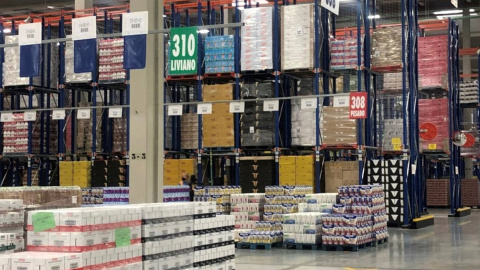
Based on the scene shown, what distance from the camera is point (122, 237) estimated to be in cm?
780

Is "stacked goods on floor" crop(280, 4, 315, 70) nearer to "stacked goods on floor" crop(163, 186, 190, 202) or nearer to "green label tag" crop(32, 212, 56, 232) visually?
"stacked goods on floor" crop(163, 186, 190, 202)

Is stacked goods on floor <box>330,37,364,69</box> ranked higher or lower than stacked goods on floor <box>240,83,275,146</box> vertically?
higher

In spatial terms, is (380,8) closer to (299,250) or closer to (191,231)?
(299,250)

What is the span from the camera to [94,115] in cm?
2180

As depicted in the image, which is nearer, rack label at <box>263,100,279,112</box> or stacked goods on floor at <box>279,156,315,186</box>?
rack label at <box>263,100,279,112</box>

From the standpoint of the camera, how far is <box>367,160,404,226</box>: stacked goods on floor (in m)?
19.5

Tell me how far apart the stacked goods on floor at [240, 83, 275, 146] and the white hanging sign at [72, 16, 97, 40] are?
6.99 metres

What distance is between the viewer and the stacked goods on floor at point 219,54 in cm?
2002

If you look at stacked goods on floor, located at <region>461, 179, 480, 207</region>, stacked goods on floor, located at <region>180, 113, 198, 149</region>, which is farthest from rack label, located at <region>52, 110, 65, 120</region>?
stacked goods on floor, located at <region>461, 179, 480, 207</region>

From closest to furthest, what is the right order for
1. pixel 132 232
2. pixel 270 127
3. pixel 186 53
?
pixel 132 232, pixel 186 53, pixel 270 127

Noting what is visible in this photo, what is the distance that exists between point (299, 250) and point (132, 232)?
7687mm

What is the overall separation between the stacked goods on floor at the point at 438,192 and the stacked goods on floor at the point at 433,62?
8518mm

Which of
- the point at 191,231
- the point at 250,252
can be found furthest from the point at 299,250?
the point at 191,231

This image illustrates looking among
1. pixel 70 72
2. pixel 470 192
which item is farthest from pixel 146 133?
pixel 470 192
